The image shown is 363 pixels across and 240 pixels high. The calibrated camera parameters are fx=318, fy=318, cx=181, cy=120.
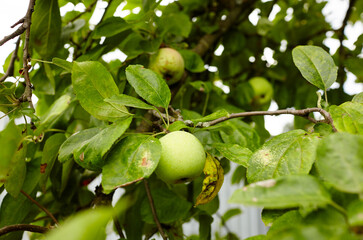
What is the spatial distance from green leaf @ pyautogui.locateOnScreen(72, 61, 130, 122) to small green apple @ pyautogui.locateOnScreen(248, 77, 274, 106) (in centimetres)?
71

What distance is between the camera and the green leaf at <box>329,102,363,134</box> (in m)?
0.45

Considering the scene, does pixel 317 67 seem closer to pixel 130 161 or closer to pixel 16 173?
pixel 130 161

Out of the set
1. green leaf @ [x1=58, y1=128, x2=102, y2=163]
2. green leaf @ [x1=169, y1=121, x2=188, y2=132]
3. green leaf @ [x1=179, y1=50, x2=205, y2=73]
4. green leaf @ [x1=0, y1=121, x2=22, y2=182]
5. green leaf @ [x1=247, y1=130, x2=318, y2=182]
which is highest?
green leaf @ [x1=0, y1=121, x2=22, y2=182]

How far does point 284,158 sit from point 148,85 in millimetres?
256

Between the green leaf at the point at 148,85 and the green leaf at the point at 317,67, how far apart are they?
251 mm

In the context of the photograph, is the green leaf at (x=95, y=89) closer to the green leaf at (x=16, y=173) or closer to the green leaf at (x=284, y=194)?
the green leaf at (x=16, y=173)

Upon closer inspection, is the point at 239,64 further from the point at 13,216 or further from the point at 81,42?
the point at 13,216

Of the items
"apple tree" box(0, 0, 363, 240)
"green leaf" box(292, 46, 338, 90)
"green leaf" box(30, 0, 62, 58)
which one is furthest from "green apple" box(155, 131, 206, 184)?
"green leaf" box(30, 0, 62, 58)

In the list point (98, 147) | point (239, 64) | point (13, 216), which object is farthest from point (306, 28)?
point (13, 216)

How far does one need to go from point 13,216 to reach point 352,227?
687 millimetres

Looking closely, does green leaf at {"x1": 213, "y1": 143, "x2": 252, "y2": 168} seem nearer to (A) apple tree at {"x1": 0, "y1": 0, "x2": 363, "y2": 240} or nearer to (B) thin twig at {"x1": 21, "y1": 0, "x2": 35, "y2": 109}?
(A) apple tree at {"x1": 0, "y1": 0, "x2": 363, "y2": 240}

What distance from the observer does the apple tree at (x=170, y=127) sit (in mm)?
315

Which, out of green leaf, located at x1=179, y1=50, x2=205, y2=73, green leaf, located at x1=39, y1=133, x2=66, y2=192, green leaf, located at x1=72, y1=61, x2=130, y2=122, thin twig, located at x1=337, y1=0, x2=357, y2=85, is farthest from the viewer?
thin twig, located at x1=337, y1=0, x2=357, y2=85

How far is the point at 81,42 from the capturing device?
95 centimetres
